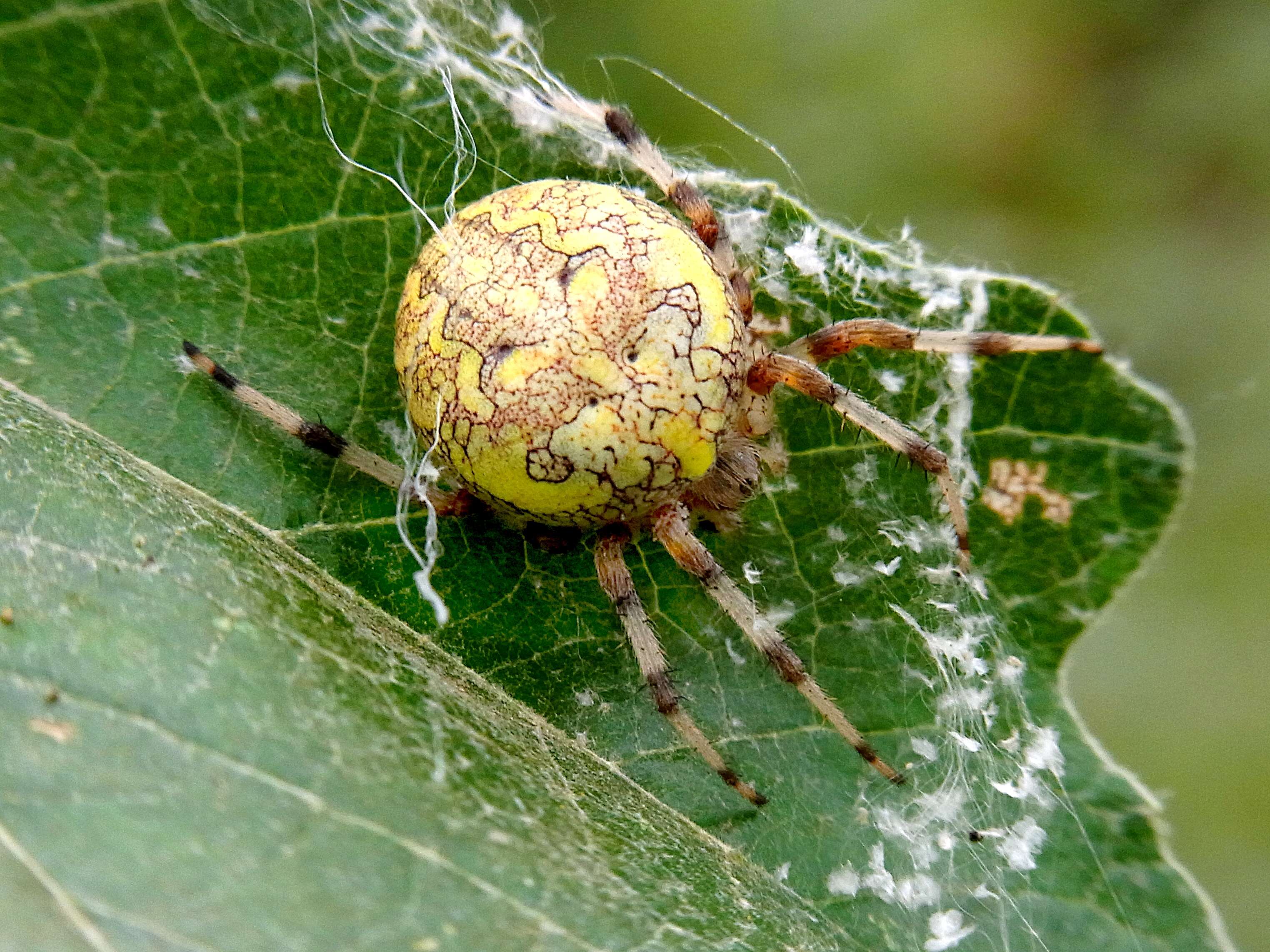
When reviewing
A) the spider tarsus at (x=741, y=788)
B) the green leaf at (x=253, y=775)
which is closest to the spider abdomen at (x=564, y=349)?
the green leaf at (x=253, y=775)

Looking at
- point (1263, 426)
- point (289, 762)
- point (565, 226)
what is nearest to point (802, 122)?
point (565, 226)

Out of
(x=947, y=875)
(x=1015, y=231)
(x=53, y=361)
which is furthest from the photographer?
(x=1015, y=231)

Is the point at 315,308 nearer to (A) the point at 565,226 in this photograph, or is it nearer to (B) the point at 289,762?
(A) the point at 565,226

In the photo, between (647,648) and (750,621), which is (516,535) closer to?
(647,648)

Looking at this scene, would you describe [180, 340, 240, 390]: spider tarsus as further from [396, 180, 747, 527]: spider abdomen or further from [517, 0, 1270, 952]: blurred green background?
[517, 0, 1270, 952]: blurred green background

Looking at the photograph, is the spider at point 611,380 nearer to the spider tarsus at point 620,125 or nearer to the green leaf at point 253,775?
the spider tarsus at point 620,125

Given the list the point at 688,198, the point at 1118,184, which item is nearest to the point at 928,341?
the point at 688,198
